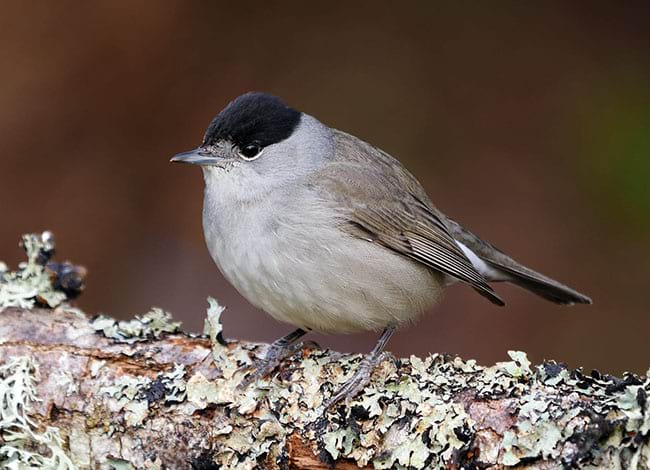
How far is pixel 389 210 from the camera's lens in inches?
189

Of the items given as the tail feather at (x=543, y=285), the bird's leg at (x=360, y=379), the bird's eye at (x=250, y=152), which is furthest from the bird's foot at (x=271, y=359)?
the tail feather at (x=543, y=285)

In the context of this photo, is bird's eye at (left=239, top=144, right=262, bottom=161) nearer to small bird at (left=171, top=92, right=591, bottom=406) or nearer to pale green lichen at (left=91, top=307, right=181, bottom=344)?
small bird at (left=171, top=92, right=591, bottom=406)

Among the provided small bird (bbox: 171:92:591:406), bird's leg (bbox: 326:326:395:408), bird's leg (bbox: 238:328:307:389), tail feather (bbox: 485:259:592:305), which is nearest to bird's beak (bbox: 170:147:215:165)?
small bird (bbox: 171:92:591:406)

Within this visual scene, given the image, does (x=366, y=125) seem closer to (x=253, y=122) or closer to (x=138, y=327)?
(x=253, y=122)

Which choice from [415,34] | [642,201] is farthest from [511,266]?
[415,34]

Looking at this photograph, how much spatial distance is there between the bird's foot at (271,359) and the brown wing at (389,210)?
637mm

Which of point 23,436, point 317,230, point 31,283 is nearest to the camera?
point 23,436

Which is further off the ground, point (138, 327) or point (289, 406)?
point (138, 327)

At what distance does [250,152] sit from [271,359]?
1.13 m

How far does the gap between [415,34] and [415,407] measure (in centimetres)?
481

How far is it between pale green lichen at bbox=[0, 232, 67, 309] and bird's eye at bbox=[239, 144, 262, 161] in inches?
49.3

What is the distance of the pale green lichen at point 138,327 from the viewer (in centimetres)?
439

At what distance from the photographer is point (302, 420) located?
382cm

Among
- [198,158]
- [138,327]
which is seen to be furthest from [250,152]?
[138,327]
